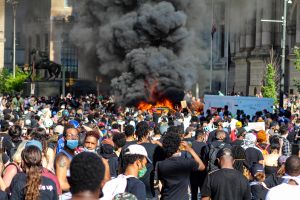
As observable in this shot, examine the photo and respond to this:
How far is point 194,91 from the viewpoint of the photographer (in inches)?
2537

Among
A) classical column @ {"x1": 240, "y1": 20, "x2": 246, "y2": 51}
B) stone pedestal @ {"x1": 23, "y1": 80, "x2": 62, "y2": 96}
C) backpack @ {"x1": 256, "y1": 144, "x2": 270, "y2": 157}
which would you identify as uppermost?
classical column @ {"x1": 240, "y1": 20, "x2": 246, "y2": 51}

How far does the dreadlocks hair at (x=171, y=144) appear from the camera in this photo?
10.3 m

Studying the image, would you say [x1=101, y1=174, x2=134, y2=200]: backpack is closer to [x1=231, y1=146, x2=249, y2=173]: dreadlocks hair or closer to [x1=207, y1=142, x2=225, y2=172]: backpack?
[x1=231, y1=146, x2=249, y2=173]: dreadlocks hair

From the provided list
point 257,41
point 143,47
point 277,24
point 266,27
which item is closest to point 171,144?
point 143,47

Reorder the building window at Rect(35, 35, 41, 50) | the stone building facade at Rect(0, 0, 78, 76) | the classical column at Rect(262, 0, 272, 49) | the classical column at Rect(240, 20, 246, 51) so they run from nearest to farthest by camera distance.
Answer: the classical column at Rect(262, 0, 272, 49) < the classical column at Rect(240, 20, 246, 51) < the stone building facade at Rect(0, 0, 78, 76) < the building window at Rect(35, 35, 41, 50)

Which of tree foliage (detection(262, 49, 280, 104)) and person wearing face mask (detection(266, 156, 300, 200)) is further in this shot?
tree foliage (detection(262, 49, 280, 104))

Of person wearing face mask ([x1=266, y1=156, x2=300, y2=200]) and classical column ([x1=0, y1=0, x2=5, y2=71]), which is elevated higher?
classical column ([x1=0, y1=0, x2=5, y2=71])

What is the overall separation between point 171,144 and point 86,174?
451 cm

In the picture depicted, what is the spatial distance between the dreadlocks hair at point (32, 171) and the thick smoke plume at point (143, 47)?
42162 millimetres

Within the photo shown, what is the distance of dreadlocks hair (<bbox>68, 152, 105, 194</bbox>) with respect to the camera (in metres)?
5.81

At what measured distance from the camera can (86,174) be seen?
5.85 meters

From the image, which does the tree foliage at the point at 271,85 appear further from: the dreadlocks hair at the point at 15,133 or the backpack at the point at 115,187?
the backpack at the point at 115,187

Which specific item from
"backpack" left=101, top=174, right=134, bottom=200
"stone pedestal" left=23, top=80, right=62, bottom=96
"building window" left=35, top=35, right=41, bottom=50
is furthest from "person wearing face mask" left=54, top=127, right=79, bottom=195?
"building window" left=35, top=35, right=41, bottom=50

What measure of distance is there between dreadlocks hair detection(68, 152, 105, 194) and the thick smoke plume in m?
44.9
